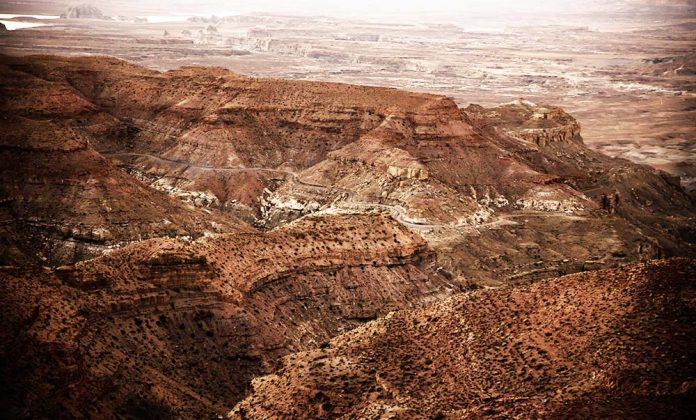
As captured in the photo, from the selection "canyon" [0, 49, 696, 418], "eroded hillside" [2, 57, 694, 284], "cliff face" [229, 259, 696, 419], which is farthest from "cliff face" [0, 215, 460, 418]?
"eroded hillside" [2, 57, 694, 284]

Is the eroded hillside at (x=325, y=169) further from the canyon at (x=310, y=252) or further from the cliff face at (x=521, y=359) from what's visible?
the cliff face at (x=521, y=359)

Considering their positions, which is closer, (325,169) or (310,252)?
(310,252)

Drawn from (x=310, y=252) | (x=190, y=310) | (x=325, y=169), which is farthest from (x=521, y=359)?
(x=325, y=169)

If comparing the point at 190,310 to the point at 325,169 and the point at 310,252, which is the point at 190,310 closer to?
the point at 310,252

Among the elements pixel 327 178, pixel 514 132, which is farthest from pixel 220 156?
pixel 514 132

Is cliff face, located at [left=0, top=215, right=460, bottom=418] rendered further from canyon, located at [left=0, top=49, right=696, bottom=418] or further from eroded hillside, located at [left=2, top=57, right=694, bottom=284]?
eroded hillside, located at [left=2, top=57, right=694, bottom=284]

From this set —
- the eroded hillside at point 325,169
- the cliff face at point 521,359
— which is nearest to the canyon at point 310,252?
the cliff face at point 521,359
